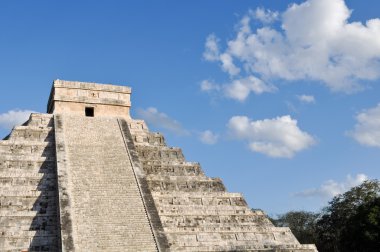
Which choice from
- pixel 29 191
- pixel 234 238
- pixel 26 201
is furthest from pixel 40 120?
pixel 234 238

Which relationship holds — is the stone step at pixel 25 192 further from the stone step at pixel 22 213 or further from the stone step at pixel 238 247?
the stone step at pixel 238 247

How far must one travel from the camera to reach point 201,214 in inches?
606

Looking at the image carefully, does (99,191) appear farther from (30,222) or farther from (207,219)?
(207,219)

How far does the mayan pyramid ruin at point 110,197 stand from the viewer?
13.0 m

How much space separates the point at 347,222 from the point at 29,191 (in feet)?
74.1

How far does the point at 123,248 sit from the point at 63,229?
1.75m

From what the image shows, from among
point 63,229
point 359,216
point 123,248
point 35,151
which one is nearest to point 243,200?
point 123,248

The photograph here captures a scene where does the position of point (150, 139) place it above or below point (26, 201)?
above

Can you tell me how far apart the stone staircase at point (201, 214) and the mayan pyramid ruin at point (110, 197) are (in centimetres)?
4

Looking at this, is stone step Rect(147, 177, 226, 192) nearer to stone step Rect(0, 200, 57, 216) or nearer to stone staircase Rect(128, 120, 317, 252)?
stone staircase Rect(128, 120, 317, 252)

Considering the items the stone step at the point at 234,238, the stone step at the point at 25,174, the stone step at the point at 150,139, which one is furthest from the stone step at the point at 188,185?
the stone step at the point at 25,174

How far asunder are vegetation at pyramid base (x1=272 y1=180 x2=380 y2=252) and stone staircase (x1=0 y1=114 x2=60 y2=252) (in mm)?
18948

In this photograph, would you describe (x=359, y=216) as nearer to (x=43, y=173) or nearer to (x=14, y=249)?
(x=43, y=173)

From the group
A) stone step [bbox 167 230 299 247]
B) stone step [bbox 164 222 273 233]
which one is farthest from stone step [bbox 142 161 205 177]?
stone step [bbox 167 230 299 247]
